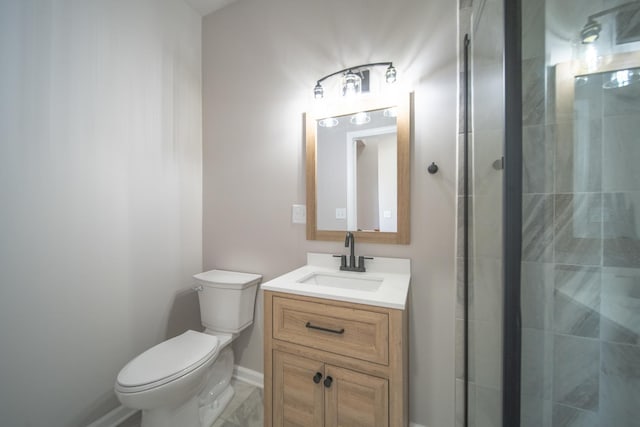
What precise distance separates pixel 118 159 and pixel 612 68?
2.18 meters

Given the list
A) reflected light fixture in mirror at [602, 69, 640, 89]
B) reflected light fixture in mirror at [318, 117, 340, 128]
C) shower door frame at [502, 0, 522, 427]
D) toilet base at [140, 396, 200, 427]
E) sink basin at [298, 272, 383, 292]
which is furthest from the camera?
reflected light fixture in mirror at [318, 117, 340, 128]

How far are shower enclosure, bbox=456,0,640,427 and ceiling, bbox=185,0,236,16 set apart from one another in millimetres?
1751

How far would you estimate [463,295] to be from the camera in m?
1.13

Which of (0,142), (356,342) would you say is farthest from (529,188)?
(0,142)

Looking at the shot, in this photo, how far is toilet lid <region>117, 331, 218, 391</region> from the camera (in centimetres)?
101

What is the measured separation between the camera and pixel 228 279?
1550mm

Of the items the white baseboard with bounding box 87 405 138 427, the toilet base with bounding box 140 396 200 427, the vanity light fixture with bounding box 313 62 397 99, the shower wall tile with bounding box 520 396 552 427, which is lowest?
the white baseboard with bounding box 87 405 138 427

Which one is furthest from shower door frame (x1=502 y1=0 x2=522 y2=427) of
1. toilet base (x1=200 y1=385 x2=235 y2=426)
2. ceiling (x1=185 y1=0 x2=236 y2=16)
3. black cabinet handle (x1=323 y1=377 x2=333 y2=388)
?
ceiling (x1=185 y1=0 x2=236 y2=16)

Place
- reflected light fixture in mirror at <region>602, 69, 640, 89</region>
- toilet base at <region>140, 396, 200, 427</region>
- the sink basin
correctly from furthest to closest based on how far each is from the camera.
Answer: the sink basin
toilet base at <region>140, 396, 200, 427</region>
reflected light fixture in mirror at <region>602, 69, 640, 89</region>

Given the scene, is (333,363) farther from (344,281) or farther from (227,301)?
(227,301)

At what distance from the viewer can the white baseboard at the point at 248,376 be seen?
5.31 ft

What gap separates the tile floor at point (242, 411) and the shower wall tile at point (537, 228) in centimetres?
156

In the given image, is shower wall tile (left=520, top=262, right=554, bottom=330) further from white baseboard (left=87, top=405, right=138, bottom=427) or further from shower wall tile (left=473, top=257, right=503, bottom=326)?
white baseboard (left=87, top=405, right=138, bottom=427)

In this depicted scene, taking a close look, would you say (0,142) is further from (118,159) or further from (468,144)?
(468,144)
